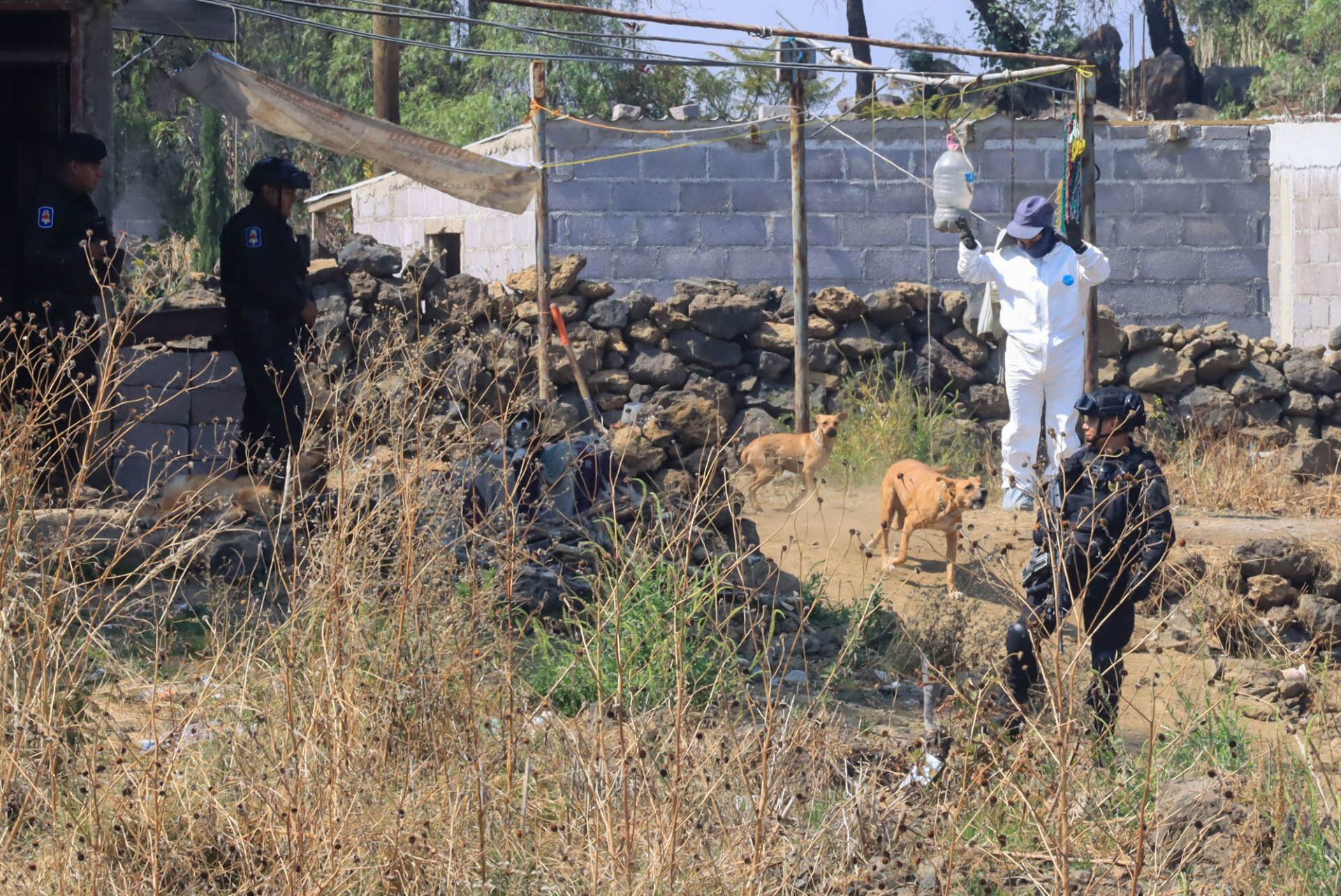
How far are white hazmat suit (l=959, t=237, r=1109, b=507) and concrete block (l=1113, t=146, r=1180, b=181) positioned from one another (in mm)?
3405

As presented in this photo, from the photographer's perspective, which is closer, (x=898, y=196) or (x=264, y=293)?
(x=264, y=293)

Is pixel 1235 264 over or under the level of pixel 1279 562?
over

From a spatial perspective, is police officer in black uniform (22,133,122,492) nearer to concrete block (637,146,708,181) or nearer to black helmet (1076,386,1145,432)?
black helmet (1076,386,1145,432)

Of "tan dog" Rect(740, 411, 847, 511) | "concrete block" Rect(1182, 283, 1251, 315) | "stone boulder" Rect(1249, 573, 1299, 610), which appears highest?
"concrete block" Rect(1182, 283, 1251, 315)

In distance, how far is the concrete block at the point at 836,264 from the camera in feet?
43.0

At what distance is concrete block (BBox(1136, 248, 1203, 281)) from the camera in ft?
43.4

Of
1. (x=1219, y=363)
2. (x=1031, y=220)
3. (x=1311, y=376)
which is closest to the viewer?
(x=1031, y=220)

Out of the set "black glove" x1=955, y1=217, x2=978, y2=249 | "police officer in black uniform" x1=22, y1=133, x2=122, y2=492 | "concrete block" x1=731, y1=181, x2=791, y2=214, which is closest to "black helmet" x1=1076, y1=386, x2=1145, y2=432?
"black glove" x1=955, y1=217, x2=978, y2=249

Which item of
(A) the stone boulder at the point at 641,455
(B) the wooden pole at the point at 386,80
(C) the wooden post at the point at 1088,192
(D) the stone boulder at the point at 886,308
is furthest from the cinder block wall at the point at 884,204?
(B) the wooden pole at the point at 386,80

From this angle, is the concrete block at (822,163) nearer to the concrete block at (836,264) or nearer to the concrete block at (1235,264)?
the concrete block at (836,264)

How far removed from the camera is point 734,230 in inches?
513

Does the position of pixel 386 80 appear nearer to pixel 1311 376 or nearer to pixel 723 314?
pixel 723 314

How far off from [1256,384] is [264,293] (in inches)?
324

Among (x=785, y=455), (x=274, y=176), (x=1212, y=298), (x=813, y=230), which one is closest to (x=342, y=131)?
(x=274, y=176)
